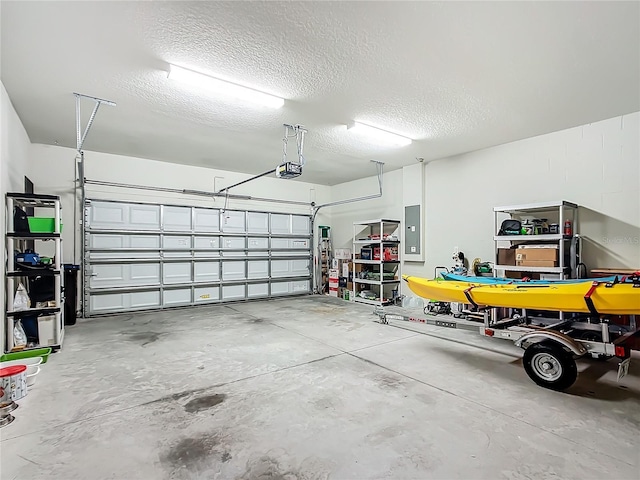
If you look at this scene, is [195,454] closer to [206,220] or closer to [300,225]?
[206,220]

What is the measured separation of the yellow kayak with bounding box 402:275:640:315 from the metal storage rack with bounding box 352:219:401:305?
10.3 feet

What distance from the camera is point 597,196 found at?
15.1ft

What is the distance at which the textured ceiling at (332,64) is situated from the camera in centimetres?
252

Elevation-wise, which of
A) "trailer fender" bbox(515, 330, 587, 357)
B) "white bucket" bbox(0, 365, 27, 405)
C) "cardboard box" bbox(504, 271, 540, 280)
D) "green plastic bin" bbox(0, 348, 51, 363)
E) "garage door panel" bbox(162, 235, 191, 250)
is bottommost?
"green plastic bin" bbox(0, 348, 51, 363)

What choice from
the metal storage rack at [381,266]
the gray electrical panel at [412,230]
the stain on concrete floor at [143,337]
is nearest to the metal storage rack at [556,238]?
the gray electrical panel at [412,230]

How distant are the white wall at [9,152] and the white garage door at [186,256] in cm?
145

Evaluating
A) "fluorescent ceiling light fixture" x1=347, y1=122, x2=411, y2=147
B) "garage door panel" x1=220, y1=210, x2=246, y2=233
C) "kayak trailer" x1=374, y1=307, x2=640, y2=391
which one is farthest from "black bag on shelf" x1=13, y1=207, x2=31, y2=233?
"kayak trailer" x1=374, y1=307, x2=640, y2=391

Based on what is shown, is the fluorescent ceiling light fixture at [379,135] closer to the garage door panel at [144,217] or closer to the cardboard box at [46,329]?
the garage door panel at [144,217]

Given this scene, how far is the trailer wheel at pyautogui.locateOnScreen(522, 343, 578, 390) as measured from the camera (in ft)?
9.14

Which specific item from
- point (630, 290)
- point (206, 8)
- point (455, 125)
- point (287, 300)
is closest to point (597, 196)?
point (455, 125)

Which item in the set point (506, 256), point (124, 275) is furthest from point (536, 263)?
point (124, 275)

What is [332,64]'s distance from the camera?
321 centimetres

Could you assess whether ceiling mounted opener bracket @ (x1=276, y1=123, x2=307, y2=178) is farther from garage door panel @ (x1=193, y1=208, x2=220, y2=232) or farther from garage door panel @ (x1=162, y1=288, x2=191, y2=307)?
garage door panel @ (x1=162, y1=288, x2=191, y2=307)

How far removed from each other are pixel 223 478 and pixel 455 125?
16.5ft
